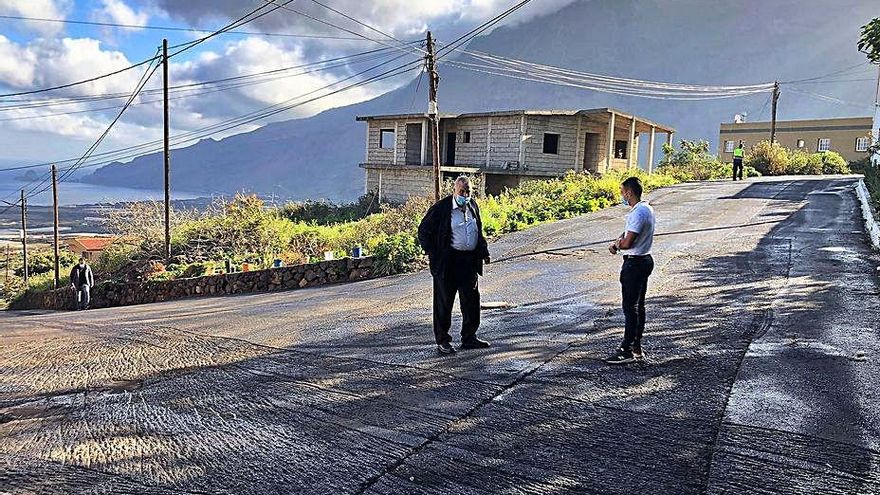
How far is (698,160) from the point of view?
3294cm

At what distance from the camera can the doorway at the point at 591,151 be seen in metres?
34.2

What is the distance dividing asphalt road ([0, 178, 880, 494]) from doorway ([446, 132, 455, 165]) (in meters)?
27.3

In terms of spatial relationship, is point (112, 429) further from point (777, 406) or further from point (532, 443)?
point (777, 406)

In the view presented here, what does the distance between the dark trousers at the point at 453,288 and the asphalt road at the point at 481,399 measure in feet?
1.13

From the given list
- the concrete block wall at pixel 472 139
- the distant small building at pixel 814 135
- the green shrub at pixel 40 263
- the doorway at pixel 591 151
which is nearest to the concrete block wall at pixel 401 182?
the concrete block wall at pixel 472 139

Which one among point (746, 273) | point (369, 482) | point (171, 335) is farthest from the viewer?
point (746, 273)

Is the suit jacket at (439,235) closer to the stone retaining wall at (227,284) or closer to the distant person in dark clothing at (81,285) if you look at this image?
the stone retaining wall at (227,284)

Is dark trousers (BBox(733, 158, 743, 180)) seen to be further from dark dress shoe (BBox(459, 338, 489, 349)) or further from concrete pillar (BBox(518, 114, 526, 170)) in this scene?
dark dress shoe (BBox(459, 338, 489, 349))

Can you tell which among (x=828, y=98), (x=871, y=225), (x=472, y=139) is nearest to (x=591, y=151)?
(x=472, y=139)

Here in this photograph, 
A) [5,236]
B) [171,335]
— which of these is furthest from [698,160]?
[5,236]

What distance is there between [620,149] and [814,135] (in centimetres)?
3061

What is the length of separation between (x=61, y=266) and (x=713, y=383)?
147 feet

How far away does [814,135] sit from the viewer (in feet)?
186

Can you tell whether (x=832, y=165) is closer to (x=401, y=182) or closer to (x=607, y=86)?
(x=401, y=182)
